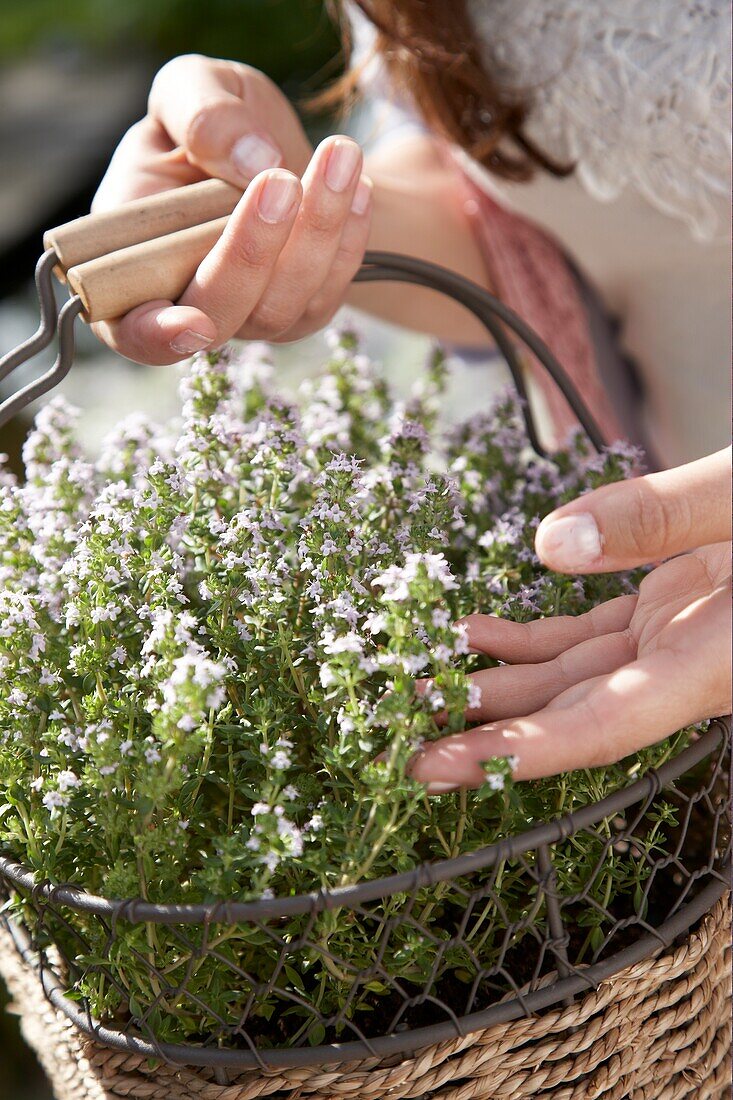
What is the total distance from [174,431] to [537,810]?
2.26 feet

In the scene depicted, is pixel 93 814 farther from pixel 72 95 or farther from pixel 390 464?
pixel 72 95

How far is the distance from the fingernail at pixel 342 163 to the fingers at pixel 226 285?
35 mm

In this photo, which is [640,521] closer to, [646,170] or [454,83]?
[646,170]

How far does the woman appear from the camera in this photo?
20.3 inches

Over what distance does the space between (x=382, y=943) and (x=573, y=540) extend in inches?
9.5

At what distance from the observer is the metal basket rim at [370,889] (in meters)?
0.47

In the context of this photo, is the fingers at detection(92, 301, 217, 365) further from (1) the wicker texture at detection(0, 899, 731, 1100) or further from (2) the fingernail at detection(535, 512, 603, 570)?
(1) the wicker texture at detection(0, 899, 731, 1100)

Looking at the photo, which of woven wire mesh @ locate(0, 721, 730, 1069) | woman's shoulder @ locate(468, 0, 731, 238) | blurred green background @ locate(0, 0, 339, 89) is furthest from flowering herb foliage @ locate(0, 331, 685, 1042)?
blurred green background @ locate(0, 0, 339, 89)

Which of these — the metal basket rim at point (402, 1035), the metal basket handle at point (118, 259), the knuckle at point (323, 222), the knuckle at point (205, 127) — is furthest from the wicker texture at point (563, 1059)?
the knuckle at point (205, 127)

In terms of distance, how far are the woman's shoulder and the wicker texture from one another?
843mm

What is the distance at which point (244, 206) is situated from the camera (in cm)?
65

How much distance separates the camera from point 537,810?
0.59 metres

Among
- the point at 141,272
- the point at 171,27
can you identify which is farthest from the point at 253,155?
the point at 171,27

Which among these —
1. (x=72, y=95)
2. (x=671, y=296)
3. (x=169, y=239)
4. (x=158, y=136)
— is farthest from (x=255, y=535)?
(x=72, y=95)
